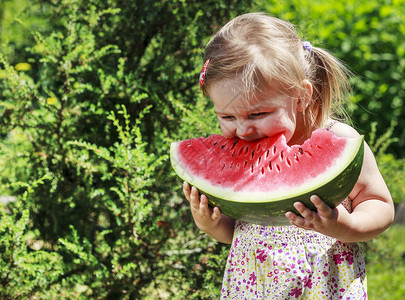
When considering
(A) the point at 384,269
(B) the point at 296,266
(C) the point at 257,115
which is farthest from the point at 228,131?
(A) the point at 384,269

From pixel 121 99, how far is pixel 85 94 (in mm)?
220

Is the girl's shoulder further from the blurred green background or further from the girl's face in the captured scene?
the blurred green background

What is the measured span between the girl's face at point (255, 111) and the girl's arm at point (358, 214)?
0.84ft

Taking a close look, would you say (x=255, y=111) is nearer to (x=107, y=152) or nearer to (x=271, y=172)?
(x=271, y=172)

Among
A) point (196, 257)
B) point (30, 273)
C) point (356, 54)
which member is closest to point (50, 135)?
point (30, 273)

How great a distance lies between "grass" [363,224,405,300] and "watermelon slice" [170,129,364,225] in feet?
6.09

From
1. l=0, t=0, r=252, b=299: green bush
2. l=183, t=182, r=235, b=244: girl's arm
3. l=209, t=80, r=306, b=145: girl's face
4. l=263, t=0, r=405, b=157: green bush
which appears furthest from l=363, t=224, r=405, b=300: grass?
l=263, t=0, r=405, b=157: green bush

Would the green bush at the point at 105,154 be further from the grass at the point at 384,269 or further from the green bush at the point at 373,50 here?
the green bush at the point at 373,50

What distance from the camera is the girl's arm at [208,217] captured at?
1.90 m

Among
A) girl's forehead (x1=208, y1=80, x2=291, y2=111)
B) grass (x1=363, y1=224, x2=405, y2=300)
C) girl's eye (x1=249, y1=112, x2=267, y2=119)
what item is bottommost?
grass (x1=363, y1=224, x2=405, y2=300)

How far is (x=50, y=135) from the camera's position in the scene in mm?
2934

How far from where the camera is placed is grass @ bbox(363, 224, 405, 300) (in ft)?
12.0

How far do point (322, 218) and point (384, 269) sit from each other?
9.83 ft

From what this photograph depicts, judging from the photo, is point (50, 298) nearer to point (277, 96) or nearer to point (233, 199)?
point (233, 199)
